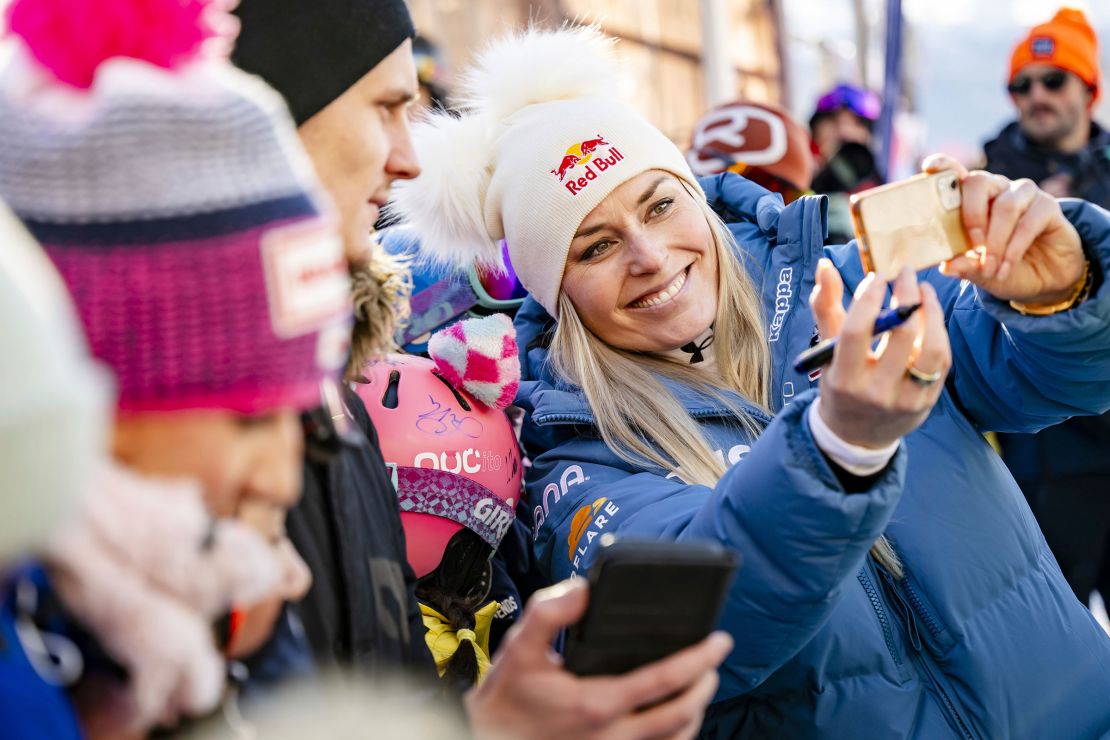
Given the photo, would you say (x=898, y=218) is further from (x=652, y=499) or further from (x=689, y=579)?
(x=689, y=579)

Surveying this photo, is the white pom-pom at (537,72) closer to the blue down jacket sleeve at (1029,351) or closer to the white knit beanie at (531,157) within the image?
the white knit beanie at (531,157)

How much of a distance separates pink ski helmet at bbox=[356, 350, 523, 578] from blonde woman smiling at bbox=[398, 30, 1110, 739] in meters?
0.09

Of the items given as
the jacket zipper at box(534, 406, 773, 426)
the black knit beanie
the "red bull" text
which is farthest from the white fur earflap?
the black knit beanie

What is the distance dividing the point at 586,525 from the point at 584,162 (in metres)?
0.83

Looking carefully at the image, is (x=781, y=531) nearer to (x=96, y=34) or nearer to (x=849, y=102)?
(x=96, y=34)

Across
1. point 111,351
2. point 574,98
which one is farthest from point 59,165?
point 574,98

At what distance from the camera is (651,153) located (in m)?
2.53

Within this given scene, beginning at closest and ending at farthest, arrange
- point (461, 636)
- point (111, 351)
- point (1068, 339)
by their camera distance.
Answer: point (111, 351) < point (1068, 339) < point (461, 636)

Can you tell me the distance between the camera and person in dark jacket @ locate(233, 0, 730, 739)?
3.81 ft

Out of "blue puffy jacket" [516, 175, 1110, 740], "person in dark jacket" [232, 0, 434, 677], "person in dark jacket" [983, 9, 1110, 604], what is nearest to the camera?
"person in dark jacket" [232, 0, 434, 677]

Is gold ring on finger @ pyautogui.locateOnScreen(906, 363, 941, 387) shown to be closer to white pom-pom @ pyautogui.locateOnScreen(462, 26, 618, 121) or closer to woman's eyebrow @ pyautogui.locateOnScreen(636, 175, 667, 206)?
woman's eyebrow @ pyautogui.locateOnScreen(636, 175, 667, 206)

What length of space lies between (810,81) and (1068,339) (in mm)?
17380

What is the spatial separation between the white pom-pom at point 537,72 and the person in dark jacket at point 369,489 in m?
0.89

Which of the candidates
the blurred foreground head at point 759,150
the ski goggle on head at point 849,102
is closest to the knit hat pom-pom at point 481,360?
the blurred foreground head at point 759,150
